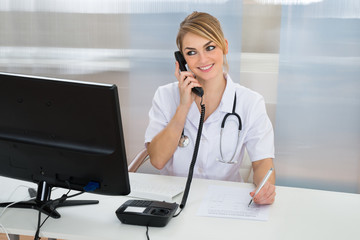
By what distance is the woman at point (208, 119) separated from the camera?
2.17 metres

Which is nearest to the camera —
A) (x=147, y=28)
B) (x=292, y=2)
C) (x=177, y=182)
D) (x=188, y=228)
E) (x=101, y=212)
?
(x=188, y=228)

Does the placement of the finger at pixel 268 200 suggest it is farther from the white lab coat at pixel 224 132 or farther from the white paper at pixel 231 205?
the white lab coat at pixel 224 132

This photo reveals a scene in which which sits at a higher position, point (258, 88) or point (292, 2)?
point (292, 2)

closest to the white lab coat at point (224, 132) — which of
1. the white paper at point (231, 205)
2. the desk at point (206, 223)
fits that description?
the white paper at point (231, 205)

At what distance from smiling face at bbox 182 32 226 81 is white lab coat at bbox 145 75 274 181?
122 mm

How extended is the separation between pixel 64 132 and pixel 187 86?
0.87 meters

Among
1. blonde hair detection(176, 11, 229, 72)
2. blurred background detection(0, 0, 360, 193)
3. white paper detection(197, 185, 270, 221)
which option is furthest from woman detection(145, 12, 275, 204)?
blurred background detection(0, 0, 360, 193)

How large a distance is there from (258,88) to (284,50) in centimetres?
32

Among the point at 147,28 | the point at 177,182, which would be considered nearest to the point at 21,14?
the point at 147,28

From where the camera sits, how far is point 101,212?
1.59 m

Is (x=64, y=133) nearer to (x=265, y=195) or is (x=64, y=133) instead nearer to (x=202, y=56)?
(x=265, y=195)

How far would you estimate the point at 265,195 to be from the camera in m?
1.65

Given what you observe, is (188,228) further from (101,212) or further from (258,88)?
(258,88)

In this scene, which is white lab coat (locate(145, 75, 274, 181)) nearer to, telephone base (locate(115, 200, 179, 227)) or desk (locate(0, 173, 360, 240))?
desk (locate(0, 173, 360, 240))
